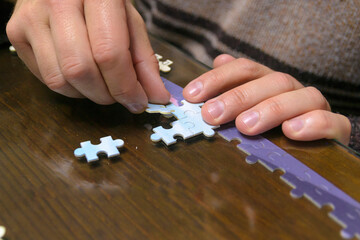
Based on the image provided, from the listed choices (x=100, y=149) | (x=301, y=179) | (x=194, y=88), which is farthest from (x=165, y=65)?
(x=301, y=179)

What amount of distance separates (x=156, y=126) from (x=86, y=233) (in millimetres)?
296

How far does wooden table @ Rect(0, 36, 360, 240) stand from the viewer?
0.46 m

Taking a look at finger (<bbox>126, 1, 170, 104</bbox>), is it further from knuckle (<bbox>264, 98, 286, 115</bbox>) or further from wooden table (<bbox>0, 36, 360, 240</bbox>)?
knuckle (<bbox>264, 98, 286, 115</bbox>)

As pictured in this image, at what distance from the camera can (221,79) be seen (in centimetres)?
77

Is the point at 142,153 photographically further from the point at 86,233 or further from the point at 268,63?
the point at 268,63

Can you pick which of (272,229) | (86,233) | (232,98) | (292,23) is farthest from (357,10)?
(86,233)

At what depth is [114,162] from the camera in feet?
1.91

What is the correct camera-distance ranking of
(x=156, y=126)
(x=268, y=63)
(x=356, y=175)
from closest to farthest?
(x=356, y=175)
(x=156, y=126)
(x=268, y=63)

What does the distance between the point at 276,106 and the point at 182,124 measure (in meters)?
0.22

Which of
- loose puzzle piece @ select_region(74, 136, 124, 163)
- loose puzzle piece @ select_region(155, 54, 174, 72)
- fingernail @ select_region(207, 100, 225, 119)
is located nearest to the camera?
loose puzzle piece @ select_region(74, 136, 124, 163)

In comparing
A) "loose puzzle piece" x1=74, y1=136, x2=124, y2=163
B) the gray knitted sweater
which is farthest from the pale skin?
the gray knitted sweater

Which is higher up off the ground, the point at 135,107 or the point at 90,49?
the point at 90,49

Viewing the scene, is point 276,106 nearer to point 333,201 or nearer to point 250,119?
point 250,119

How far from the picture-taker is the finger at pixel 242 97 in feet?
2.24
